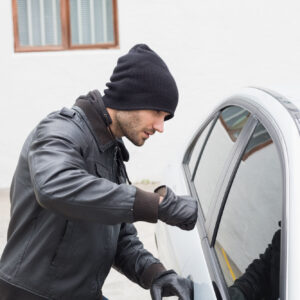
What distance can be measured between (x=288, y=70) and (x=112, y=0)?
2238mm

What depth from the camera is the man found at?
1.83 m

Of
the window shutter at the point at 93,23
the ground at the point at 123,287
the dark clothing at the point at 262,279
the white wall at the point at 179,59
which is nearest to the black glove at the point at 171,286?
the dark clothing at the point at 262,279

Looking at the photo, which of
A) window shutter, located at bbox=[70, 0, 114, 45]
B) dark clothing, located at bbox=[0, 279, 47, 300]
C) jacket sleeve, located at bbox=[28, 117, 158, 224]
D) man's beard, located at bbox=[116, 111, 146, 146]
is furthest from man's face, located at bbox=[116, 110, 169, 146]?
window shutter, located at bbox=[70, 0, 114, 45]

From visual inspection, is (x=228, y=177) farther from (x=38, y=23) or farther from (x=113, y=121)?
(x=38, y=23)

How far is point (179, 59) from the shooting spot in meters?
7.27

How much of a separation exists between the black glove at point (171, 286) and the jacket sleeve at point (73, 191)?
0.41m

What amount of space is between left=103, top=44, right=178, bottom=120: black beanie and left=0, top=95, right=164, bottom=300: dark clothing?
111 mm

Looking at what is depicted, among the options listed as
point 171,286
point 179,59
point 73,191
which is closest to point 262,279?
point 171,286

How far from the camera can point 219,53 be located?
7254 millimetres

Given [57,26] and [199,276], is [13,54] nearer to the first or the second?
[57,26]

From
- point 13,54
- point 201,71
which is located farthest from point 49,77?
point 201,71

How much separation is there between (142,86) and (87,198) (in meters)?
0.51

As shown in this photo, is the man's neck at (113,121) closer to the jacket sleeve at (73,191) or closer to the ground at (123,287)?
the jacket sleeve at (73,191)

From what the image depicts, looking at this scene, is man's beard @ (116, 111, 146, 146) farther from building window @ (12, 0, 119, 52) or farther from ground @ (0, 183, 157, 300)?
building window @ (12, 0, 119, 52)
